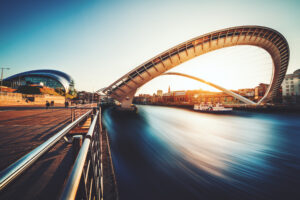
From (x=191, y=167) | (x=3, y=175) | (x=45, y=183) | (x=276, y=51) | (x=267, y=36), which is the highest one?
(x=267, y=36)

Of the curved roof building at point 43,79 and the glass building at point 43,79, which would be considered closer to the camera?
the glass building at point 43,79

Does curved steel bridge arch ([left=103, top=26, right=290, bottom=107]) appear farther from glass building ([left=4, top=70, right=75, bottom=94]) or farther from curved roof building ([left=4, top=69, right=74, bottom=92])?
curved roof building ([left=4, top=69, right=74, bottom=92])

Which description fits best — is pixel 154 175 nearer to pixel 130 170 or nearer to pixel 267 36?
pixel 130 170

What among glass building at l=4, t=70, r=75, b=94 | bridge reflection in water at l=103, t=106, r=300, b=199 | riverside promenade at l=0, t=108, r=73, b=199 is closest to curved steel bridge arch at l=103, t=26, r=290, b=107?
bridge reflection in water at l=103, t=106, r=300, b=199

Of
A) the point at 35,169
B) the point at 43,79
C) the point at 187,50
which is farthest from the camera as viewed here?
the point at 43,79

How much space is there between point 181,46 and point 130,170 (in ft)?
72.7

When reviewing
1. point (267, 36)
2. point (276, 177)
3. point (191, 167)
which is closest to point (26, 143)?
point (191, 167)

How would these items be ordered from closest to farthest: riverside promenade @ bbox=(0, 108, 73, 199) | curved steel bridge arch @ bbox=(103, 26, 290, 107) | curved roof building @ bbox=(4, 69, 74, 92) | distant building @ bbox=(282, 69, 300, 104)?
riverside promenade @ bbox=(0, 108, 73, 199) → curved steel bridge arch @ bbox=(103, 26, 290, 107) → curved roof building @ bbox=(4, 69, 74, 92) → distant building @ bbox=(282, 69, 300, 104)

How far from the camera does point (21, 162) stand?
A: 0.72 meters

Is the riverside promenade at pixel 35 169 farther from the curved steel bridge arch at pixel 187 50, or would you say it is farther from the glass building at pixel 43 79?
the glass building at pixel 43 79

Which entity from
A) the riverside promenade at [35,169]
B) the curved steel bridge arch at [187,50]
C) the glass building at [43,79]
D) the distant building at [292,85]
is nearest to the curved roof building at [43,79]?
the glass building at [43,79]

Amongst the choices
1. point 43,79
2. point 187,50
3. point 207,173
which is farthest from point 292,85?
point 43,79

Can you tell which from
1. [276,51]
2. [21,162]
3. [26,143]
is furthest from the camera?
[276,51]

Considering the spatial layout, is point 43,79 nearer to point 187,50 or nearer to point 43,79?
point 43,79
